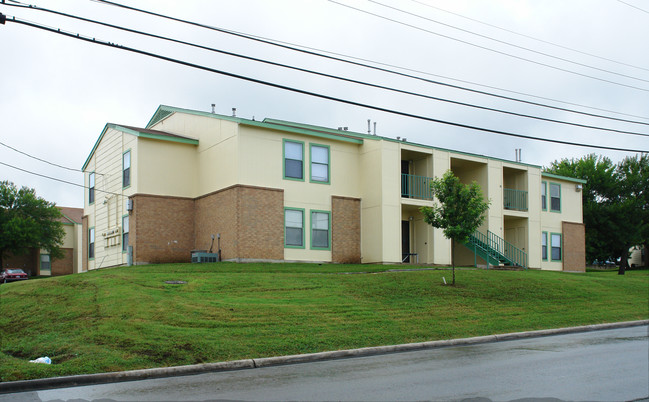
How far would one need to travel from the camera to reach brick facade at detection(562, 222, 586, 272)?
123 ft

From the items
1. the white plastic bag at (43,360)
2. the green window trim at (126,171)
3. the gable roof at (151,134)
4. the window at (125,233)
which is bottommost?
the white plastic bag at (43,360)

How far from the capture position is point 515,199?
35062 millimetres

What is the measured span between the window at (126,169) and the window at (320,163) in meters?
8.14

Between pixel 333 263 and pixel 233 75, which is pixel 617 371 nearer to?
pixel 233 75

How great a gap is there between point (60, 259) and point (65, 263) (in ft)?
7.33

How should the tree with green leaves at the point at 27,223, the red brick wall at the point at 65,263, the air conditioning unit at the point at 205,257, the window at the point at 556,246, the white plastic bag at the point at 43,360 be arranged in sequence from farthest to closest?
the red brick wall at the point at 65,263 < the tree with green leaves at the point at 27,223 < the window at the point at 556,246 < the air conditioning unit at the point at 205,257 < the white plastic bag at the point at 43,360

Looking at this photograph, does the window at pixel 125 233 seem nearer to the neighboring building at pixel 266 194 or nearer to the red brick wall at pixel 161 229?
the neighboring building at pixel 266 194

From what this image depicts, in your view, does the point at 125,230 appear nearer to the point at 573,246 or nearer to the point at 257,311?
the point at 257,311

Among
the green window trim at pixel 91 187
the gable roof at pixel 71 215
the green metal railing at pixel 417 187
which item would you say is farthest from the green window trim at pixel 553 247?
the gable roof at pixel 71 215

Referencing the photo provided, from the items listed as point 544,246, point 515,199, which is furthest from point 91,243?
point 544,246

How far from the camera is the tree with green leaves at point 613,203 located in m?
48.8

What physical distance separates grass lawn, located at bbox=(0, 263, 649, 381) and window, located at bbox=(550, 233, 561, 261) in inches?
438

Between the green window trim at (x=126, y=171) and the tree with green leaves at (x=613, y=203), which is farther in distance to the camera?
the tree with green leaves at (x=613, y=203)

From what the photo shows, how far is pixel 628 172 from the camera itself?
52.9 meters
